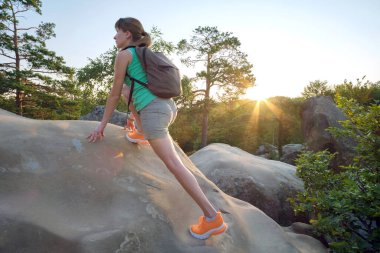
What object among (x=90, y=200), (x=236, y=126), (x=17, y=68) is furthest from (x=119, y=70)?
(x=236, y=126)

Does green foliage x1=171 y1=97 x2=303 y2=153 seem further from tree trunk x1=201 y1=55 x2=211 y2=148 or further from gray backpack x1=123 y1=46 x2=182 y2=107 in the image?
gray backpack x1=123 y1=46 x2=182 y2=107

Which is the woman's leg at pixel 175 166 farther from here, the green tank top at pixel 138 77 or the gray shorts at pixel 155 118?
the green tank top at pixel 138 77

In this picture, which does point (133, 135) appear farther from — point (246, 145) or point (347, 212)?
point (246, 145)

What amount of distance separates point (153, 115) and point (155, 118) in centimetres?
3

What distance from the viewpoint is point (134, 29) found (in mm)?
3053

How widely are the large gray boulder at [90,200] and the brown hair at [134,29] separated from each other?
1.22 metres

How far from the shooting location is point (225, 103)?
75.8ft

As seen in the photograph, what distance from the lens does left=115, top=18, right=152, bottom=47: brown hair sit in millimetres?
3041

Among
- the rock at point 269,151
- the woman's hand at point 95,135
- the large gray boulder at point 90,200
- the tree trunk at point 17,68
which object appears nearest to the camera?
the large gray boulder at point 90,200

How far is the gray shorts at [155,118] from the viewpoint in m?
2.84

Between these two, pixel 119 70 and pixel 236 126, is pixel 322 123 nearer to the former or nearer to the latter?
pixel 119 70

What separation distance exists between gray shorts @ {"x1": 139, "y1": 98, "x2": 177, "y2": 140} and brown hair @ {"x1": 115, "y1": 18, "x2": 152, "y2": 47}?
64cm

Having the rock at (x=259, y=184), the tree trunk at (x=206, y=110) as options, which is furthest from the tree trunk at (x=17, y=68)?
the rock at (x=259, y=184)

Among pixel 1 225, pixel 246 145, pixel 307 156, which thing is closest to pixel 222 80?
pixel 246 145
